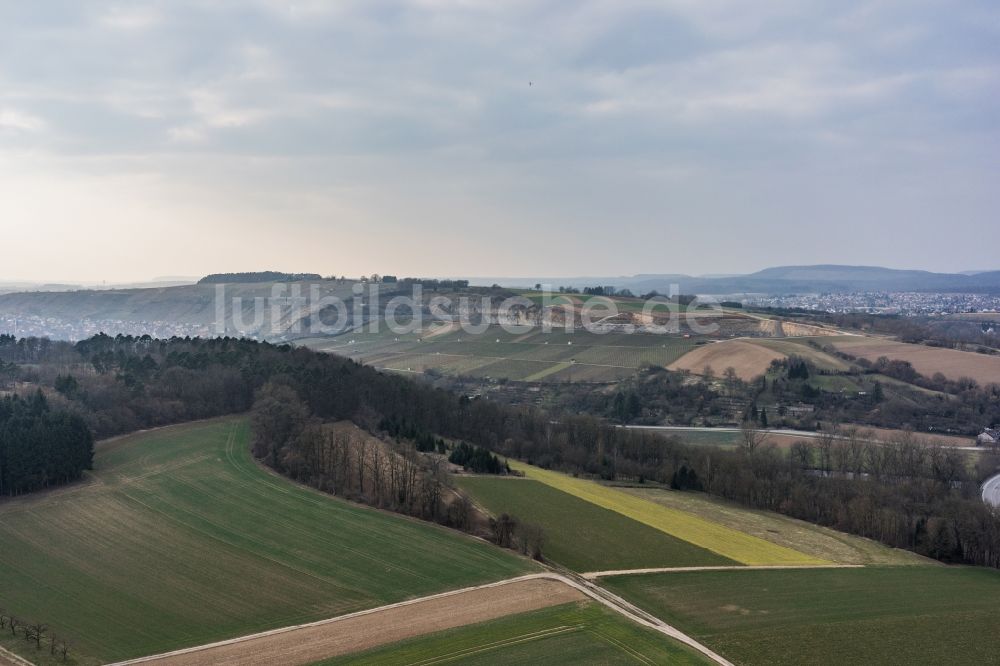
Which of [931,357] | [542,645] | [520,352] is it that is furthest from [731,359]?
[542,645]

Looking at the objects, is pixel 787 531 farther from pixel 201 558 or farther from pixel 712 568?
pixel 201 558

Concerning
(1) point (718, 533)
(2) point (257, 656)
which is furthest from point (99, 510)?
(1) point (718, 533)

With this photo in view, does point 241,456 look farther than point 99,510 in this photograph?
Yes

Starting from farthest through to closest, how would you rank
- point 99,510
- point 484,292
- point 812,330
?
1. point 484,292
2. point 812,330
3. point 99,510

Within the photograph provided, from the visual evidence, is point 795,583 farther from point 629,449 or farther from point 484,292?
point 484,292

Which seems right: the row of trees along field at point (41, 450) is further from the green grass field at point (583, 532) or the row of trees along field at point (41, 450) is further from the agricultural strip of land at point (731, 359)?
the agricultural strip of land at point (731, 359)

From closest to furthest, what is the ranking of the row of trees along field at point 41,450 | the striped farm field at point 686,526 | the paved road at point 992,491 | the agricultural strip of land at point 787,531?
the striped farm field at point 686,526
the agricultural strip of land at point 787,531
the row of trees along field at point 41,450
the paved road at point 992,491

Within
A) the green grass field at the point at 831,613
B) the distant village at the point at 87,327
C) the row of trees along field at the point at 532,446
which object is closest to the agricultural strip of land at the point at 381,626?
the green grass field at the point at 831,613
